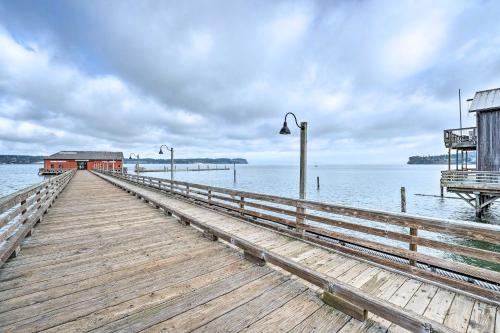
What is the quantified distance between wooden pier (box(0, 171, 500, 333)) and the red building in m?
63.0

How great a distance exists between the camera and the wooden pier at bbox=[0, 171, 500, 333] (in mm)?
2316

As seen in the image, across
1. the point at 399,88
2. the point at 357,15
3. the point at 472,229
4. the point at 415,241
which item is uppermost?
the point at 399,88

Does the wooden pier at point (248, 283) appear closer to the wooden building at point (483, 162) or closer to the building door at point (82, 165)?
the wooden building at point (483, 162)

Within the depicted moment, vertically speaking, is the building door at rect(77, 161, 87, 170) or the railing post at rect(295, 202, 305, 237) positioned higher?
the building door at rect(77, 161, 87, 170)

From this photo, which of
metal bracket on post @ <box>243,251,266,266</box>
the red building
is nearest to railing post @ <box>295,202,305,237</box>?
metal bracket on post @ <box>243,251,266,266</box>

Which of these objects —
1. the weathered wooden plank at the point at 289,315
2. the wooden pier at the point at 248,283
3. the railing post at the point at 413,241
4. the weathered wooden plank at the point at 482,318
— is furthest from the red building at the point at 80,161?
the weathered wooden plank at the point at 482,318

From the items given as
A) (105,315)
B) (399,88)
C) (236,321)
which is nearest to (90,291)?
(105,315)

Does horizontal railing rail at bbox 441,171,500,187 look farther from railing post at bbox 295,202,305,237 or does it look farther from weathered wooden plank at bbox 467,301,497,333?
weathered wooden plank at bbox 467,301,497,333

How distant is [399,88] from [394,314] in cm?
4023

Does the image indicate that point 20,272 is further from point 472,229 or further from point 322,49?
point 322,49

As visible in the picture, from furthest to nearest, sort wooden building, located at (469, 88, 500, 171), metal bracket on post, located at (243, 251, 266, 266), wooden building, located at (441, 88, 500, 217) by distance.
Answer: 1. wooden building, located at (469, 88, 500, 171)
2. wooden building, located at (441, 88, 500, 217)
3. metal bracket on post, located at (243, 251, 266, 266)

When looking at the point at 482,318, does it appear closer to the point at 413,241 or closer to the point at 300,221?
the point at 413,241

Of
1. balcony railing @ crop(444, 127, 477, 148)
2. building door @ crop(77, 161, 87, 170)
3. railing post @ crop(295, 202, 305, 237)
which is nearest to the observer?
railing post @ crop(295, 202, 305, 237)

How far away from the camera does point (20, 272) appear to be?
11.3 ft
